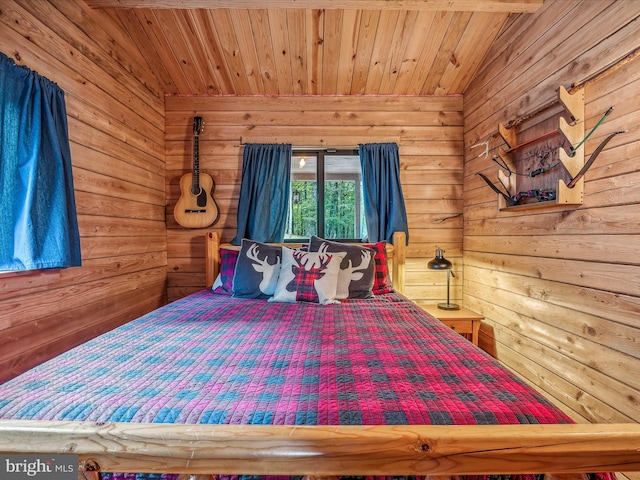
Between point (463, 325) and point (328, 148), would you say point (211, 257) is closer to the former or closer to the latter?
point (328, 148)

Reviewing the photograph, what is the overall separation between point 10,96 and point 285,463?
1.82 m

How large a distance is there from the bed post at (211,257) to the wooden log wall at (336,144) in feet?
0.53

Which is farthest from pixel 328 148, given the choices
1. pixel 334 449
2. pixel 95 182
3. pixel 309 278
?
pixel 334 449

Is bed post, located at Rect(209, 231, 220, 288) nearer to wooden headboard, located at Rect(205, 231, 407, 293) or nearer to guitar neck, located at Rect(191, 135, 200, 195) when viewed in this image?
wooden headboard, located at Rect(205, 231, 407, 293)

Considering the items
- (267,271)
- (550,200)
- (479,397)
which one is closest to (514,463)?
(479,397)

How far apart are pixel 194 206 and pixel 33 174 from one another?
4.27 feet

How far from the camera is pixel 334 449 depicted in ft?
1.88

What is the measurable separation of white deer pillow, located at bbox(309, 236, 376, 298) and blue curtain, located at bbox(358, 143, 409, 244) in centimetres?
51

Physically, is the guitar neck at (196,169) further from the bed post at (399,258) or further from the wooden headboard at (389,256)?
the bed post at (399,258)

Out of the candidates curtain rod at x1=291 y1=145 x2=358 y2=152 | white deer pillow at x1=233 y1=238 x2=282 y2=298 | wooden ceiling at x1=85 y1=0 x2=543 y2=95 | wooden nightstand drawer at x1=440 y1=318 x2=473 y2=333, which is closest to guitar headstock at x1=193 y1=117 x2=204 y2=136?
wooden ceiling at x1=85 y1=0 x2=543 y2=95

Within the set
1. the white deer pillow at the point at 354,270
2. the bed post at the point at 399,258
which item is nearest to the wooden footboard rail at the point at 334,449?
the white deer pillow at the point at 354,270

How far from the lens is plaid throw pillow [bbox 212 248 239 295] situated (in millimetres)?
2278

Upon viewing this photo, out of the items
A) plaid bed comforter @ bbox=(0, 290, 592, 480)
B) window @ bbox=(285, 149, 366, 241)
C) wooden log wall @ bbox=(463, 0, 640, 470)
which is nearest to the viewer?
plaid bed comforter @ bbox=(0, 290, 592, 480)

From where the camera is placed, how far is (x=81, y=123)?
71.1 inches
